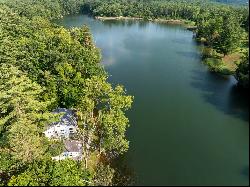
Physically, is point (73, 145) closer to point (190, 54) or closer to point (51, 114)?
point (51, 114)

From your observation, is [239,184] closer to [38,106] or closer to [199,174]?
[199,174]

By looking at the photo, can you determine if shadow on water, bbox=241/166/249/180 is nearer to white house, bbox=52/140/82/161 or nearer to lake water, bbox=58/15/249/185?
lake water, bbox=58/15/249/185

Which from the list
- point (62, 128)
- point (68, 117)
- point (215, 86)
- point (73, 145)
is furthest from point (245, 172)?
point (215, 86)

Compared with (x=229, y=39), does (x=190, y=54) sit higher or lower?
lower

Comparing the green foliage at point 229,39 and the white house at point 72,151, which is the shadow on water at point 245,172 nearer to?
the white house at point 72,151

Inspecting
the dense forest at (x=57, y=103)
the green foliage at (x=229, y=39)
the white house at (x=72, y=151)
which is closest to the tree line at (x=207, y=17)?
the green foliage at (x=229, y=39)

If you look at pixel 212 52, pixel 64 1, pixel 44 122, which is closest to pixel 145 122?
pixel 44 122
